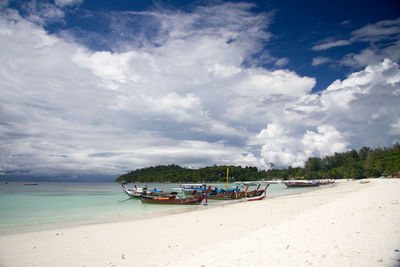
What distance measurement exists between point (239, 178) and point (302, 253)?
173m

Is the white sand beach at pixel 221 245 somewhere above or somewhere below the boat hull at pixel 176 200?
above

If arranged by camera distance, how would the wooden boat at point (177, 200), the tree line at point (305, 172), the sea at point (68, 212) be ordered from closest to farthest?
the sea at point (68, 212) < the wooden boat at point (177, 200) < the tree line at point (305, 172)

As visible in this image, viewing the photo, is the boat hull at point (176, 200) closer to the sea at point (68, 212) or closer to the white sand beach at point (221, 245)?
the sea at point (68, 212)

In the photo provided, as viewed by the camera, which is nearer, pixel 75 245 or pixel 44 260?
pixel 44 260

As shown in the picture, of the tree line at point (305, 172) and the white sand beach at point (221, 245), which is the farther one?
the tree line at point (305, 172)

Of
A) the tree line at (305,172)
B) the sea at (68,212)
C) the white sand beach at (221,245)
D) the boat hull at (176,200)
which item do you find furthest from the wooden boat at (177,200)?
the tree line at (305,172)

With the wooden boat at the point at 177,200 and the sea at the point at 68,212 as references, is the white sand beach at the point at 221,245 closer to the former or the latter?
the sea at the point at 68,212

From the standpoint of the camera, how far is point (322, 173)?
126 meters

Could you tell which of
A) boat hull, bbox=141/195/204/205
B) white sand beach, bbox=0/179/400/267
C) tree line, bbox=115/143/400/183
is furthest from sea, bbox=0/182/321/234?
tree line, bbox=115/143/400/183

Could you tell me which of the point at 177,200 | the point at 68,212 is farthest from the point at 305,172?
the point at 68,212

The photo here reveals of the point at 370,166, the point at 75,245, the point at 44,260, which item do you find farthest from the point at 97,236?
the point at 370,166

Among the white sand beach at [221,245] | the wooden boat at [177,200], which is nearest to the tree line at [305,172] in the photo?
the wooden boat at [177,200]

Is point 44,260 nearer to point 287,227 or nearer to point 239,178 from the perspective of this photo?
point 287,227

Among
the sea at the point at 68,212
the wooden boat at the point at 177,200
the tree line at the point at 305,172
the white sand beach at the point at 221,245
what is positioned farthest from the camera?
the tree line at the point at 305,172
